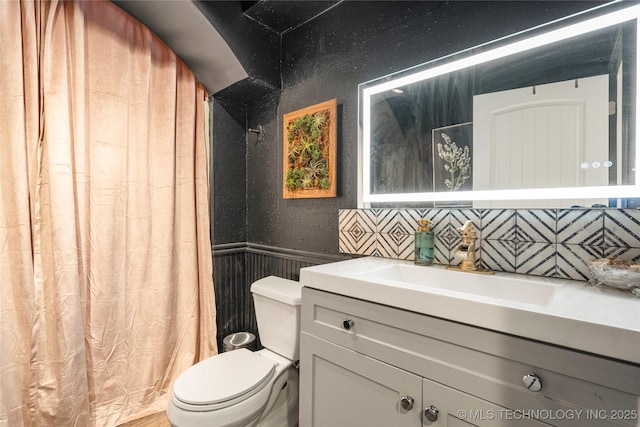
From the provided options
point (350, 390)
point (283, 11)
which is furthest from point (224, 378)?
point (283, 11)

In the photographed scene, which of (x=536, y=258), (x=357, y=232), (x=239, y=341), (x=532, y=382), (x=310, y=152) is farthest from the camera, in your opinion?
(x=239, y=341)

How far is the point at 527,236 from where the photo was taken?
1.09 meters

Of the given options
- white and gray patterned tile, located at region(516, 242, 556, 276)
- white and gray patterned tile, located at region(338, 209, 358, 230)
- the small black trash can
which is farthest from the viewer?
the small black trash can

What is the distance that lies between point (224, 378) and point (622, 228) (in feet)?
5.11

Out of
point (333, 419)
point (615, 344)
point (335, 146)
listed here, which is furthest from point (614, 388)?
point (335, 146)

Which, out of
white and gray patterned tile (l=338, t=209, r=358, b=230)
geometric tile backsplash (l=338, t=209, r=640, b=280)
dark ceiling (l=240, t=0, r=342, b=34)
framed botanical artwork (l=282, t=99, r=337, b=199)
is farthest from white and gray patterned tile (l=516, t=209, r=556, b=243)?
dark ceiling (l=240, t=0, r=342, b=34)

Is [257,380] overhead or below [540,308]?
below

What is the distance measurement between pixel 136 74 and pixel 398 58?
1430mm

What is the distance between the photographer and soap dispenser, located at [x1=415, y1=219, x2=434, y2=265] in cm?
127

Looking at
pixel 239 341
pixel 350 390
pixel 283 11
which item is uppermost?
pixel 283 11

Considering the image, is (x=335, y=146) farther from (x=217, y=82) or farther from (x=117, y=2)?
(x=117, y=2)

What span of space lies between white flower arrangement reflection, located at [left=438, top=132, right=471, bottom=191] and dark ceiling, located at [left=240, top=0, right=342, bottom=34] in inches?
42.2

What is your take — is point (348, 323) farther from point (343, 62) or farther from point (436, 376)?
point (343, 62)

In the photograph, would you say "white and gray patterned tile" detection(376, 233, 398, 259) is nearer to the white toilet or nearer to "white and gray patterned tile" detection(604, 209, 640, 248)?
the white toilet
